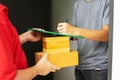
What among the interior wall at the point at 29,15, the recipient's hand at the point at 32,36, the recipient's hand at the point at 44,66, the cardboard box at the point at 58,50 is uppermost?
the interior wall at the point at 29,15

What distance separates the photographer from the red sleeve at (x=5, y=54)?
88 cm

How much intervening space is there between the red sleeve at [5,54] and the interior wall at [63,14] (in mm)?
1517

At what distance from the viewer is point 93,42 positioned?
1442 mm

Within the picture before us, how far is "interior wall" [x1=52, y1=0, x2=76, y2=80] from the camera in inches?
95.6

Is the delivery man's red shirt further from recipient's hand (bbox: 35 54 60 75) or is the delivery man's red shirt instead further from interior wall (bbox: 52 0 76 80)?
interior wall (bbox: 52 0 76 80)

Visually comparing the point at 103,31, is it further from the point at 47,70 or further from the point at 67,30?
the point at 47,70

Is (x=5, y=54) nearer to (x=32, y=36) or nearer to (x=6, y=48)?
(x=6, y=48)

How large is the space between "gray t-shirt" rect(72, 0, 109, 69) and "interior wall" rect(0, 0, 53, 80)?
2.85ft

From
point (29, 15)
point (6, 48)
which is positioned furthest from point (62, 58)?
point (29, 15)

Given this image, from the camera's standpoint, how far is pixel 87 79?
Answer: 149 centimetres

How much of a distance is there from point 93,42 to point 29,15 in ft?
3.39
